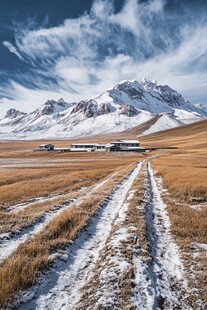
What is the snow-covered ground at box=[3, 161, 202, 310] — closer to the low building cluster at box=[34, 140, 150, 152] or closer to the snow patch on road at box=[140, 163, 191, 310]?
the snow patch on road at box=[140, 163, 191, 310]

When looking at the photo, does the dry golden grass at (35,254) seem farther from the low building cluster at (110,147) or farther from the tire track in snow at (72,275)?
the low building cluster at (110,147)

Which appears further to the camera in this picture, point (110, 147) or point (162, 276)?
point (110, 147)

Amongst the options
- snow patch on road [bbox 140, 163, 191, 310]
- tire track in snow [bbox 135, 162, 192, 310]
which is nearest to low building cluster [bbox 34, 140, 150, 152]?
snow patch on road [bbox 140, 163, 191, 310]

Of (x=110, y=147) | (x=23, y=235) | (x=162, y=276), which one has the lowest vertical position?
(x=162, y=276)

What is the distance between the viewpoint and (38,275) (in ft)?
26.2

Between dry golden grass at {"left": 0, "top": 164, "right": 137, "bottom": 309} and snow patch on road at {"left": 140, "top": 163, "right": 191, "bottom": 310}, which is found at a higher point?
dry golden grass at {"left": 0, "top": 164, "right": 137, "bottom": 309}

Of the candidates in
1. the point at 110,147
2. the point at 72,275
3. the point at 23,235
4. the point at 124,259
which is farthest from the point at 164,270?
the point at 110,147

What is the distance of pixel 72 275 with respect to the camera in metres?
8.21

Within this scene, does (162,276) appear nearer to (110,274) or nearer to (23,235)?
(110,274)

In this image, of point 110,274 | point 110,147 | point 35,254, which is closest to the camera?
point 110,274

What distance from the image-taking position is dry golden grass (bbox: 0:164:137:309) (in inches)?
285

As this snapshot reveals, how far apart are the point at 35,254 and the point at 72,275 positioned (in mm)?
1967

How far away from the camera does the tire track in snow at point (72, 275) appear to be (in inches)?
269

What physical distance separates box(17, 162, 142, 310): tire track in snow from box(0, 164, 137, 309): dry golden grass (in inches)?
15.6
